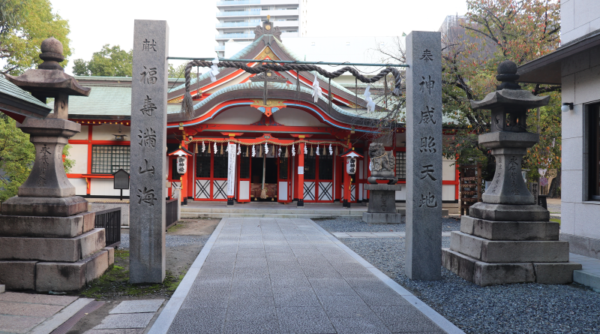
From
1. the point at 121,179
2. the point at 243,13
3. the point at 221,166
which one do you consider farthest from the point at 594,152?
the point at 243,13

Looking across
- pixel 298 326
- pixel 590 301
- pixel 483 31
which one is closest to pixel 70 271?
pixel 298 326

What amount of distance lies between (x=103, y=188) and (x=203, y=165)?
4333 millimetres

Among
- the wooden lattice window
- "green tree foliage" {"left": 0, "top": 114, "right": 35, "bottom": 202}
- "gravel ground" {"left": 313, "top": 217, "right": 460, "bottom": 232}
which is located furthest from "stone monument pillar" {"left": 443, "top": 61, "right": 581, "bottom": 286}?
the wooden lattice window

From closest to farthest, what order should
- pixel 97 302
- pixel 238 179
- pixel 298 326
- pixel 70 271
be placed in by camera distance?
pixel 298 326 → pixel 97 302 → pixel 70 271 → pixel 238 179

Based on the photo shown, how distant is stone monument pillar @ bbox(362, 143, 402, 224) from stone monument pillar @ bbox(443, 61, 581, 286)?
23.1ft

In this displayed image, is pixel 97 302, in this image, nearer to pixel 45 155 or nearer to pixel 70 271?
pixel 70 271

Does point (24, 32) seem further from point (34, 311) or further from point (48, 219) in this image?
point (34, 311)

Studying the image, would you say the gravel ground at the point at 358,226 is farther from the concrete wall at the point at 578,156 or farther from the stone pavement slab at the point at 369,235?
the concrete wall at the point at 578,156

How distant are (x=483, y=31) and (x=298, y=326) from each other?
13.1 meters

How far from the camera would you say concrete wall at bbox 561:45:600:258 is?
7.01 metres

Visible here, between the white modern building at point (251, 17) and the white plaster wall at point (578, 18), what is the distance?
6356 cm

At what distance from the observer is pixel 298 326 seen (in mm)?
4066

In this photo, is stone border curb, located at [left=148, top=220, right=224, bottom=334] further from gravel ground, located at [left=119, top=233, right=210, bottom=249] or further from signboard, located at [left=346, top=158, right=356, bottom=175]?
signboard, located at [left=346, top=158, right=356, bottom=175]

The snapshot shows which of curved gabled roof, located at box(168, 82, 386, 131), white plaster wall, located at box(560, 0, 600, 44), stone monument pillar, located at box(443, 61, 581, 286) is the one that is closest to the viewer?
stone monument pillar, located at box(443, 61, 581, 286)
